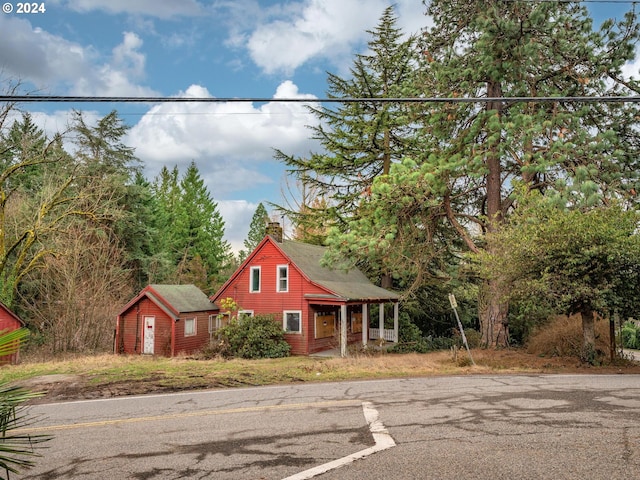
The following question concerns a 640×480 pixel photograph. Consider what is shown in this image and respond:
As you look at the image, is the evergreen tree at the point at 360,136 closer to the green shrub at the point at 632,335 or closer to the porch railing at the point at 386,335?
the porch railing at the point at 386,335

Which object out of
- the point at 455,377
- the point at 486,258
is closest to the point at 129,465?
the point at 455,377

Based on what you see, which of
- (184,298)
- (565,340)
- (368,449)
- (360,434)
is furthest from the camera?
(184,298)

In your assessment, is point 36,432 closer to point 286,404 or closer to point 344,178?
point 286,404

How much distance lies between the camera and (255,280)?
26.8m

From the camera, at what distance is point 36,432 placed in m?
8.36

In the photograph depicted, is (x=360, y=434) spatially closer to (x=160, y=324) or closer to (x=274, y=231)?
(x=274, y=231)

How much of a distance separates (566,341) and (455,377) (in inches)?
283

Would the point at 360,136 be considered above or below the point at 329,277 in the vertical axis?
above

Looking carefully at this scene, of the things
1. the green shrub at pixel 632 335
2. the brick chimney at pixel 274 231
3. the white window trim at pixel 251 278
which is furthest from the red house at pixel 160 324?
the green shrub at pixel 632 335

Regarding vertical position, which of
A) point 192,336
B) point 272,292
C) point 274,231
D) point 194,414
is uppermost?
point 274,231

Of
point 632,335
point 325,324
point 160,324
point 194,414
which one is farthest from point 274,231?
point 632,335

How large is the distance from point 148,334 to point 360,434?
70.9 ft

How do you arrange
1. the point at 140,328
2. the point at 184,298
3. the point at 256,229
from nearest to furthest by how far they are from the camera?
the point at 140,328
the point at 184,298
the point at 256,229

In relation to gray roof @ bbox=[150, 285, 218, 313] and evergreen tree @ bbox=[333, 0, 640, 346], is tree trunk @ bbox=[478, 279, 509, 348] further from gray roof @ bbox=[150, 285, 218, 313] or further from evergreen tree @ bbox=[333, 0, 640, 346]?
gray roof @ bbox=[150, 285, 218, 313]
